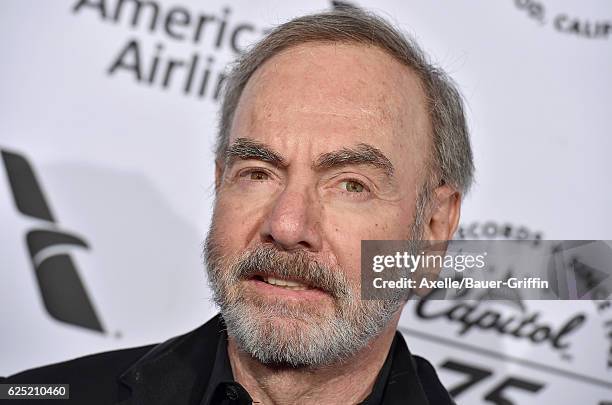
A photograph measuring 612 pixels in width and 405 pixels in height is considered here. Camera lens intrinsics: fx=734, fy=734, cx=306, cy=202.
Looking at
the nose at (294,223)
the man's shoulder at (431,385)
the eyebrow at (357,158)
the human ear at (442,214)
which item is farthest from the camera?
the human ear at (442,214)

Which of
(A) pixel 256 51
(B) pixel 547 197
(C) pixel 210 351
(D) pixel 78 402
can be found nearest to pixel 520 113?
(B) pixel 547 197

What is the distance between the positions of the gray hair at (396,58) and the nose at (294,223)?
39cm

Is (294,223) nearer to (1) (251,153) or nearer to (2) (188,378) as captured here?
(1) (251,153)

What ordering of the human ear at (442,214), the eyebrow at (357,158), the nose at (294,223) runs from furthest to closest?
the human ear at (442,214) → the eyebrow at (357,158) → the nose at (294,223)

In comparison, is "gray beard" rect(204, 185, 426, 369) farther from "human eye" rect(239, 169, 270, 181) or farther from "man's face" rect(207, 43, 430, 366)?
"human eye" rect(239, 169, 270, 181)

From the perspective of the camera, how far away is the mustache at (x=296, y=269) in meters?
1.43

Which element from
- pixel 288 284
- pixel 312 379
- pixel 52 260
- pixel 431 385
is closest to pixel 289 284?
pixel 288 284

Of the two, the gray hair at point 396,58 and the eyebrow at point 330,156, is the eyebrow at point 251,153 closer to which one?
the eyebrow at point 330,156

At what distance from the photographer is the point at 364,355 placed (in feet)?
5.27

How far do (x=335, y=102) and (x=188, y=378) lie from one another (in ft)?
2.21

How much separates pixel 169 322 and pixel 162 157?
532 millimetres

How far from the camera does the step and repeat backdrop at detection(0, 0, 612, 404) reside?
231 centimetres

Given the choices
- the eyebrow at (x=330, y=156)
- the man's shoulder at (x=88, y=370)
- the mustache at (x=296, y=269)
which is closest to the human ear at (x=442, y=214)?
the eyebrow at (x=330, y=156)

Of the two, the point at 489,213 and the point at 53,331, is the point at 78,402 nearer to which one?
the point at 53,331
